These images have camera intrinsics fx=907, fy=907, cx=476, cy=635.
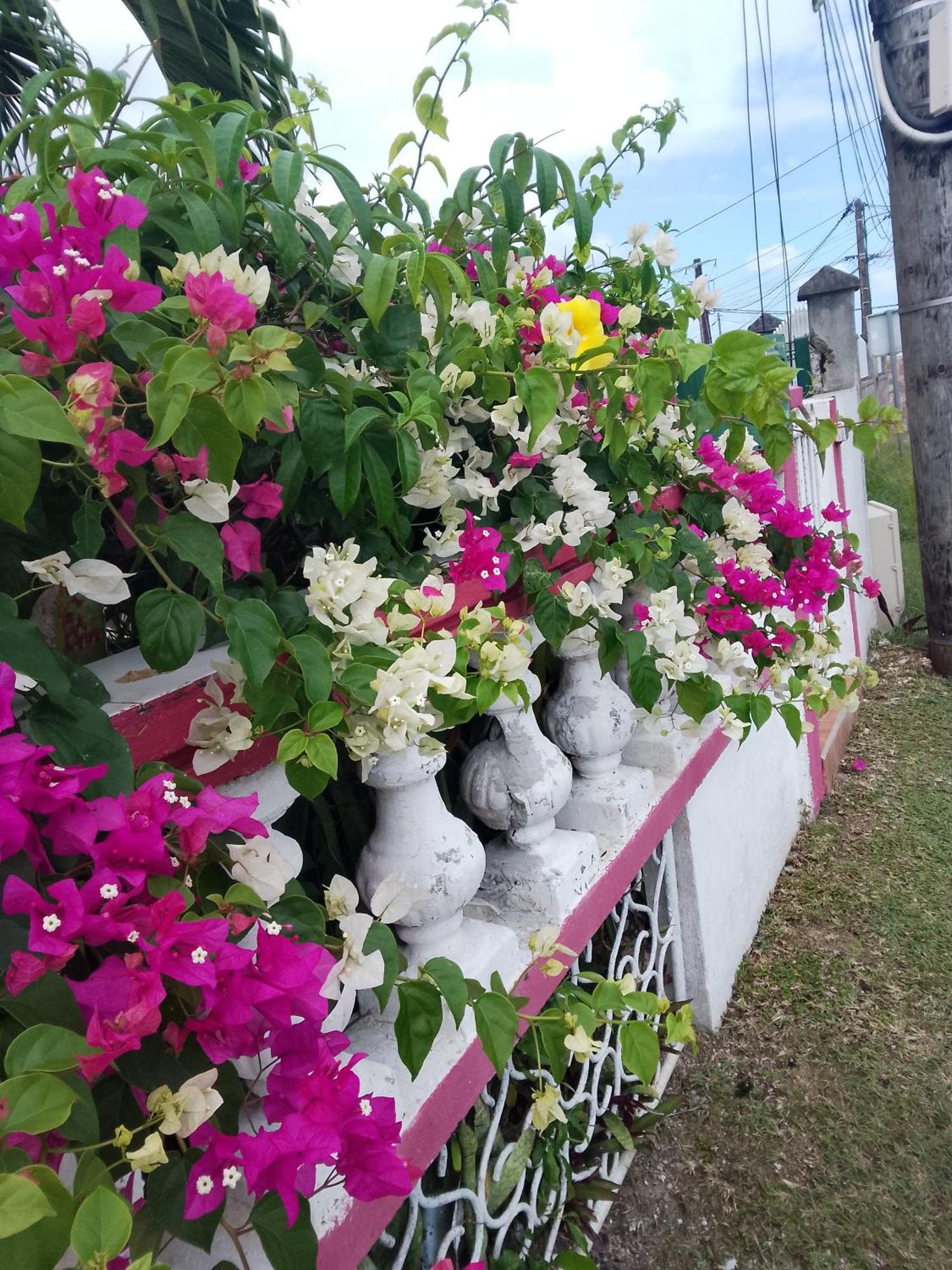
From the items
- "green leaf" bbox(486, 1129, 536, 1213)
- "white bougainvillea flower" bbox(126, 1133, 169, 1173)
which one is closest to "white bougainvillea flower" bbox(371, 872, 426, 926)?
"white bougainvillea flower" bbox(126, 1133, 169, 1173)

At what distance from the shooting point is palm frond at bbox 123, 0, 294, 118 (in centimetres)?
211

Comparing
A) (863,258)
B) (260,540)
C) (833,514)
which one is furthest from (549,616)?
(863,258)

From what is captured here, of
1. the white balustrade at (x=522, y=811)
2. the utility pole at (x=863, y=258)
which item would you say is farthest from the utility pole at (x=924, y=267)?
the utility pole at (x=863, y=258)

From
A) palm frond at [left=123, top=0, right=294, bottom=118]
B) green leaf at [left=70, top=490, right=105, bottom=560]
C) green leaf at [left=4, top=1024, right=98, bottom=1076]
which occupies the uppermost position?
palm frond at [left=123, top=0, right=294, bottom=118]

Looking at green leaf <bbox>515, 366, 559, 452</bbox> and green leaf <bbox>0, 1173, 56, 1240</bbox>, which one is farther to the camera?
green leaf <bbox>515, 366, 559, 452</bbox>

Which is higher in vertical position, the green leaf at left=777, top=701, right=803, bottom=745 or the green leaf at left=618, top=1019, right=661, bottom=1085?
the green leaf at left=777, top=701, right=803, bottom=745

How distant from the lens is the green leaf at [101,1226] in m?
0.41

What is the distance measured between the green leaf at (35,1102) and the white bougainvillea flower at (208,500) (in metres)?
0.39

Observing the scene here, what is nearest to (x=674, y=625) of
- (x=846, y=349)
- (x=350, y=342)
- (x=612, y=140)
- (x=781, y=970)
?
(x=350, y=342)

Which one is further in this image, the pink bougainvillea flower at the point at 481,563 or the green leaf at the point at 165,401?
the pink bougainvillea flower at the point at 481,563

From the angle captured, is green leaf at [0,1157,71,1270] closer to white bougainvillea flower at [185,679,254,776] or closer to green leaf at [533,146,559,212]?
white bougainvillea flower at [185,679,254,776]

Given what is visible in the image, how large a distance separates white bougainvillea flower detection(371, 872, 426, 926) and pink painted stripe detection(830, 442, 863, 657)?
3682 millimetres

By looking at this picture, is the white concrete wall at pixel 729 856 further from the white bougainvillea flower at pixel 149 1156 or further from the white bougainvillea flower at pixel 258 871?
the white bougainvillea flower at pixel 149 1156

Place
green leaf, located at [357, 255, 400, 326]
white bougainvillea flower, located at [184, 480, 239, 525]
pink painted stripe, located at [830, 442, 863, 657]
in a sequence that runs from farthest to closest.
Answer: pink painted stripe, located at [830, 442, 863, 657], green leaf, located at [357, 255, 400, 326], white bougainvillea flower, located at [184, 480, 239, 525]
